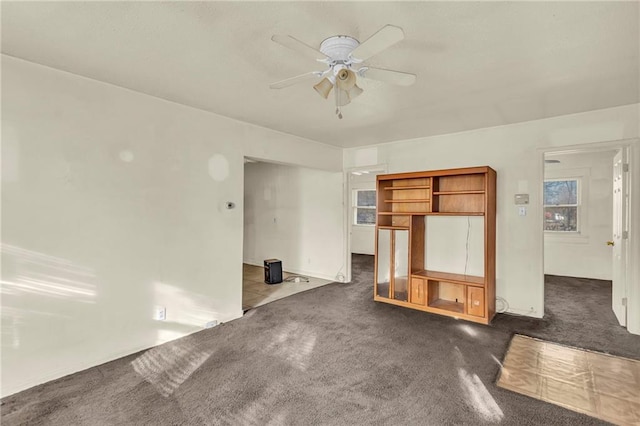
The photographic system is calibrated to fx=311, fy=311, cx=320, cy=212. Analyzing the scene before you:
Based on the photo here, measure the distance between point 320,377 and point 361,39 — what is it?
2.56 meters

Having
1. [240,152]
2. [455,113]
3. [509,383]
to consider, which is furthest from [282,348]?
[455,113]

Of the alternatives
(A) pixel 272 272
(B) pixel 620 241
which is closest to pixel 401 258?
(A) pixel 272 272

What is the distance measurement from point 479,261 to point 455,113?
207cm

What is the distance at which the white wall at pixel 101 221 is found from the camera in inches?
93.7

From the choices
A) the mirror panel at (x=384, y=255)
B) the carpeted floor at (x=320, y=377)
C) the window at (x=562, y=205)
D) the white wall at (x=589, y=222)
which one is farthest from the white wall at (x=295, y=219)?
the window at (x=562, y=205)

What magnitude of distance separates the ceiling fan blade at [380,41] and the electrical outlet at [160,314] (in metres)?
2.97

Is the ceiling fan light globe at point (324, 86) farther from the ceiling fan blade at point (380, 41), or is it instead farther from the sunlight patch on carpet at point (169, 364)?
the sunlight patch on carpet at point (169, 364)

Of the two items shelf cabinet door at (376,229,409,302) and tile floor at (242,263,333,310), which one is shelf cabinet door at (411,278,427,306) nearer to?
shelf cabinet door at (376,229,409,302)

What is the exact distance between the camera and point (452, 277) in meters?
4.17

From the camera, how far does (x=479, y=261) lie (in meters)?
4.32

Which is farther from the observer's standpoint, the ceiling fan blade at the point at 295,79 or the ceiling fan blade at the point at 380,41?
the ceiling fan blade at the point at 295,79

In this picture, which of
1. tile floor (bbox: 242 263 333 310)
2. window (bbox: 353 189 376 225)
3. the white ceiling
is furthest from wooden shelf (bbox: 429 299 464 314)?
window (bbox: 353 189 376 225)

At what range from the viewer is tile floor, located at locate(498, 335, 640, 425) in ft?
7.04

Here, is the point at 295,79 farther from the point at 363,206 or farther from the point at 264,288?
the point at 363,206
